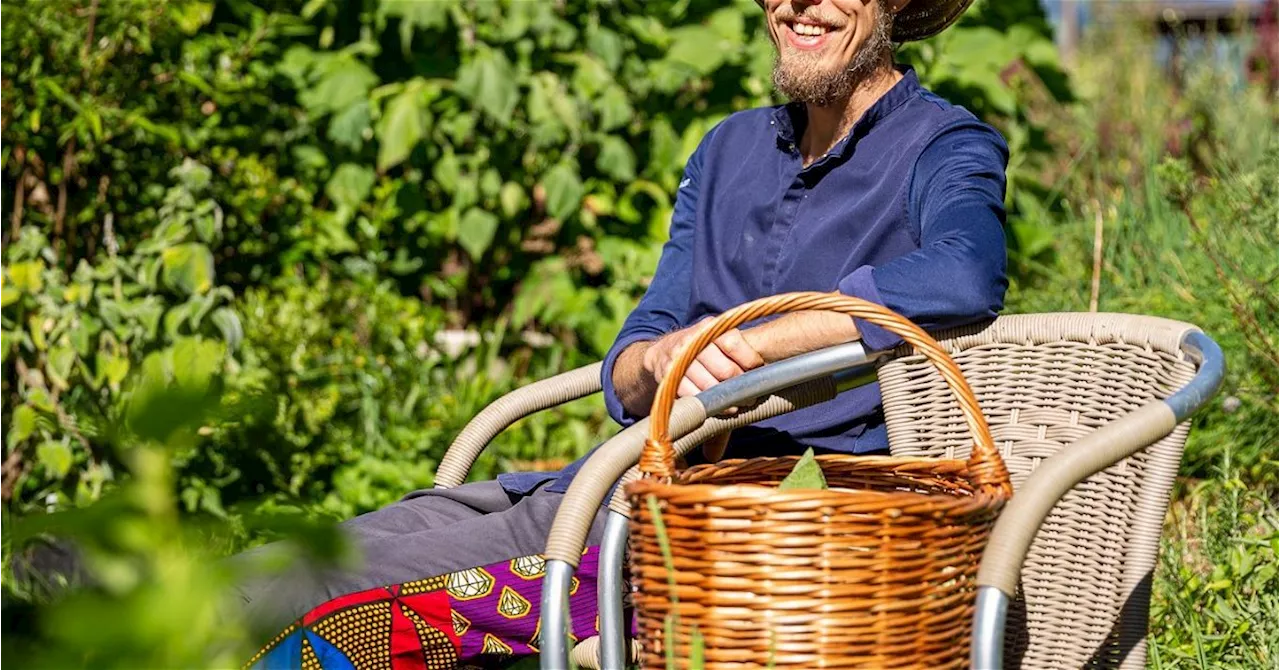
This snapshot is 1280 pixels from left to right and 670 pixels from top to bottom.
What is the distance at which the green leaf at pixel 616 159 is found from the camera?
4.12m

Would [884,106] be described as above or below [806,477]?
above

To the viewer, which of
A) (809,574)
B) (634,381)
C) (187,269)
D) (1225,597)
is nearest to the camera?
(809,574)

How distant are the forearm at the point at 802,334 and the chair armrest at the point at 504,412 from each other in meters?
0.55

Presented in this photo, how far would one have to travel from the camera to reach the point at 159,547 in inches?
29.6

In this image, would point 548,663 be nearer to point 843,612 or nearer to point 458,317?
point 843,612

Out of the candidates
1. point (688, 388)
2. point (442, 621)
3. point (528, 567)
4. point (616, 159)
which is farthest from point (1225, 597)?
point (616, 159)

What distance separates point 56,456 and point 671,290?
1.69m

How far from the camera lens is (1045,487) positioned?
1.50 m

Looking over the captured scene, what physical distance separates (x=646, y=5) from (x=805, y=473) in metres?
3.05

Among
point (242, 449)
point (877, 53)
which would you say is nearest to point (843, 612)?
point (877, 53)

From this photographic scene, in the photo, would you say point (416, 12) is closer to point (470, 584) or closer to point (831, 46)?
point (831, 46)

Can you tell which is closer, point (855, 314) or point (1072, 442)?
point (855, 314)

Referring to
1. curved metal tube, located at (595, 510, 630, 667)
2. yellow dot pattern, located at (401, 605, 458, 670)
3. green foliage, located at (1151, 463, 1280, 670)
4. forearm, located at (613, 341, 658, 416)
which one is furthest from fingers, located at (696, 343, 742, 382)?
green foliage, located at (1151, 463, 1280, 670)

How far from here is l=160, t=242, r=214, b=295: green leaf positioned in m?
3.51
